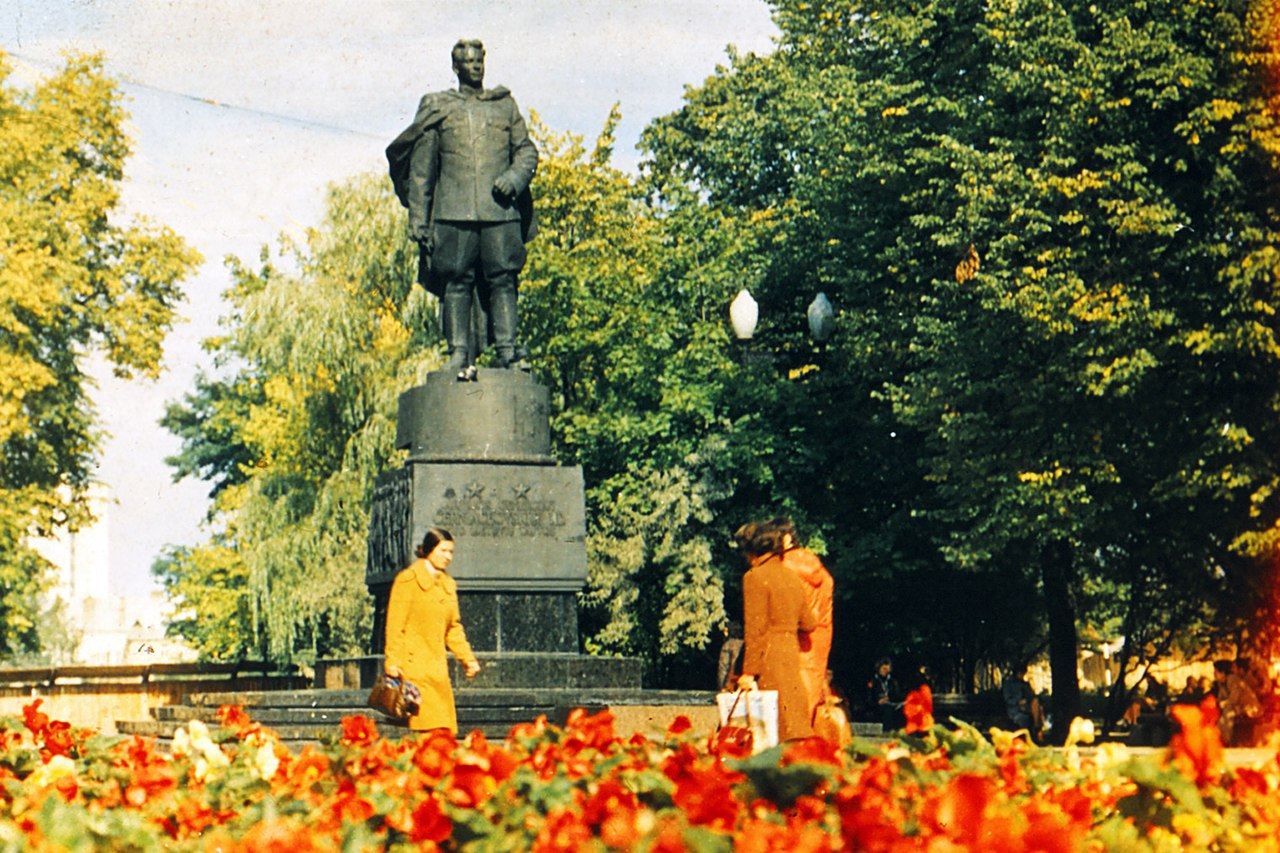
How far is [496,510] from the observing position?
15.1 meters

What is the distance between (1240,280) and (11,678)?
70.3 ft

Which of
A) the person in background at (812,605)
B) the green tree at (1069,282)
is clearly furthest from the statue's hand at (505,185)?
the green tree at (1069,282)

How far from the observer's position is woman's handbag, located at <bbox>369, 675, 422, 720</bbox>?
387 inches

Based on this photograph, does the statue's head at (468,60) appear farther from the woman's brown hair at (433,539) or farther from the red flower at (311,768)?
the red flower at (311,768)

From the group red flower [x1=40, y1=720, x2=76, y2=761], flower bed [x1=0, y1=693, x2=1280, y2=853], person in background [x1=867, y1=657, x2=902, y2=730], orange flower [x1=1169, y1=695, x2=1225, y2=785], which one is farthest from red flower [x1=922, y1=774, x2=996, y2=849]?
person in background [x1=867, y1=657, x2=902, y2=730]

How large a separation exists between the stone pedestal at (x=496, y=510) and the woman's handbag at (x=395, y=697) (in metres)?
4.88

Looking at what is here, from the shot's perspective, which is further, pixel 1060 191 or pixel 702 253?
pixel 702 253

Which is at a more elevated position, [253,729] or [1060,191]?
[1060,191]

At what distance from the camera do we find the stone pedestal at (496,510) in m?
15.0

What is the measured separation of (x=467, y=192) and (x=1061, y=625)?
16690 mm

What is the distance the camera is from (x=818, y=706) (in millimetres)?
10188

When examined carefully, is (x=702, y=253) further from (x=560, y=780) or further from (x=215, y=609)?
(x=560, y=780)

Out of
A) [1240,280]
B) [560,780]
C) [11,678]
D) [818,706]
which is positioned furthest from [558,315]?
[560,780]

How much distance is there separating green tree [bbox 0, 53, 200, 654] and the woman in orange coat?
3092cm
